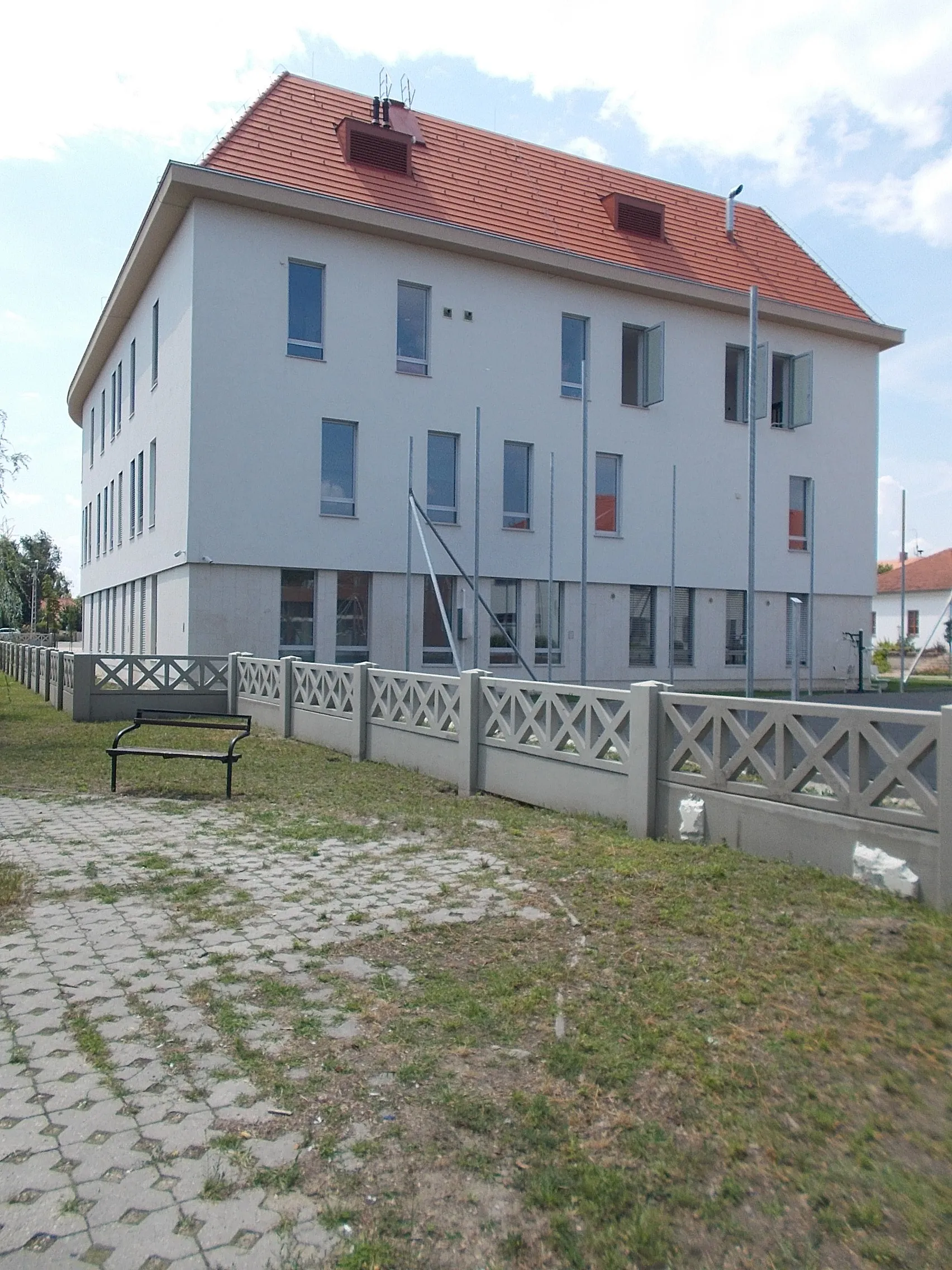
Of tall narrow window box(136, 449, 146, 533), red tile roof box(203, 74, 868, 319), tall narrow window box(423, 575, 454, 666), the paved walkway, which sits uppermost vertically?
red tile roof box(203, 74, 868, 319)

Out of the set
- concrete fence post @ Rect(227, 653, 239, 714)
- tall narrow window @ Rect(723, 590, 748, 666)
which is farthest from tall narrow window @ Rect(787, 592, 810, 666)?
concrete fence post @ Rect(227, 653, 239, 714)

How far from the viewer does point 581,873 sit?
23.0 feet

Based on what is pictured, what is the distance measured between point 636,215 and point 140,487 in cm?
1638

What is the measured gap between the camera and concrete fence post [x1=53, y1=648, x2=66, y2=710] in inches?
829

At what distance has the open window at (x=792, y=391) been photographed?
29.5 m

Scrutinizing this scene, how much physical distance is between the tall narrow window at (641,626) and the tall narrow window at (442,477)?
228 inches

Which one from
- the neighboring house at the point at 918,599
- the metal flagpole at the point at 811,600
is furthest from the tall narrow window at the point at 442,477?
the neighboring house at the point at 918,599

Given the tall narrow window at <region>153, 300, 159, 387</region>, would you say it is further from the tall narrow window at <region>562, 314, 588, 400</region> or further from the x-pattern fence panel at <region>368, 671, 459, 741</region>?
the x-pattern fence panel at <region>368, 671, 459, 741</region>

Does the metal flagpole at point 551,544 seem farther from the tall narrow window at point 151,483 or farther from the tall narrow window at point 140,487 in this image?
the tall narrow window at point 140,487

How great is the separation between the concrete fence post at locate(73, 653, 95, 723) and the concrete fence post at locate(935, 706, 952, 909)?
16.3m

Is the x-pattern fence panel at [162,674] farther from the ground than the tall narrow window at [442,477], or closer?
closer

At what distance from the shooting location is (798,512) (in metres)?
30.5

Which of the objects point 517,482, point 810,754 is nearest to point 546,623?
point 517,482

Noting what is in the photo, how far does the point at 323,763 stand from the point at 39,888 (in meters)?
6.58
